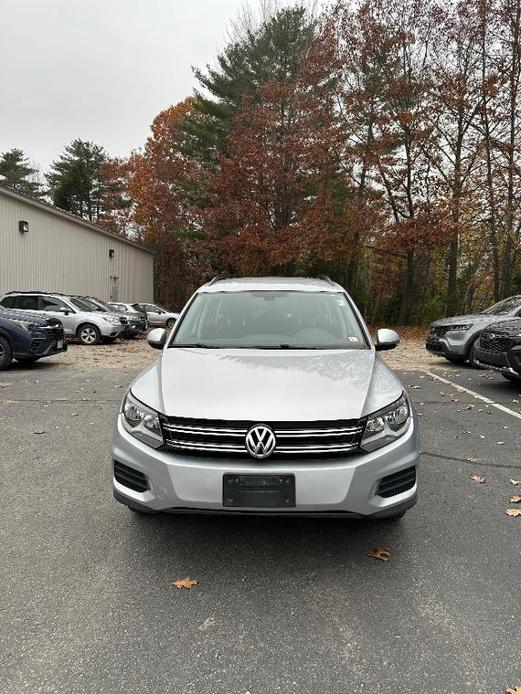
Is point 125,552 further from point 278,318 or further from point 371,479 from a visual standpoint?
point 278,318

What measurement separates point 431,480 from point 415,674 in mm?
2126

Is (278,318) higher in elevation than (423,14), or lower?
lower

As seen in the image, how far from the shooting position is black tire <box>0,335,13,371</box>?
30.7 ft

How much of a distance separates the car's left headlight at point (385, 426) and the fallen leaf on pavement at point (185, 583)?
1.12 meters

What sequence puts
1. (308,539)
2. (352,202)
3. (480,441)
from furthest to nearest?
(352,202), (480,441), (308,539)

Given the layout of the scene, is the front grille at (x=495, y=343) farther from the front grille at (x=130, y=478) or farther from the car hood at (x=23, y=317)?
the car hood at (x=23, y=317)

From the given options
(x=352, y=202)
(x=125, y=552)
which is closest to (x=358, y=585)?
(x=125, y=552)

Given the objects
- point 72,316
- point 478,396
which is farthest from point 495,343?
point 72,316

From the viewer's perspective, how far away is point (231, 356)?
3.21 meters

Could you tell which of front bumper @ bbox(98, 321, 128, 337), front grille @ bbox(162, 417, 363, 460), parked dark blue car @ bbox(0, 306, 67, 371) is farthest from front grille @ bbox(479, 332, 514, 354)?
front bumper @ bbox(98, 321, 128, 337)

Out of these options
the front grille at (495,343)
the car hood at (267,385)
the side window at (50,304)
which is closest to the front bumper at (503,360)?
the front grille at (495,343)

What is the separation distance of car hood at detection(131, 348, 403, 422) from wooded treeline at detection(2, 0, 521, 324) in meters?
18.4

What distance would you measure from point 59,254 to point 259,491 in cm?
2144

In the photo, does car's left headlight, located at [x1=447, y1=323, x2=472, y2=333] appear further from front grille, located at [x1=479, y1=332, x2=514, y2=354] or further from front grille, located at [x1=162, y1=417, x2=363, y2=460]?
front grille, located at [x1=162, y1=417, x2=363, y2=460]
